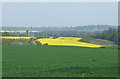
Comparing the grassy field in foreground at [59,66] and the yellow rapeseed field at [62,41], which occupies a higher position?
the yellow rapeseed field at [62,41]

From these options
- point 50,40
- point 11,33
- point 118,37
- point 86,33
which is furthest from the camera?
point 50,40

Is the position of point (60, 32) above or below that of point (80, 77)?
above

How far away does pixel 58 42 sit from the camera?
1823 inches

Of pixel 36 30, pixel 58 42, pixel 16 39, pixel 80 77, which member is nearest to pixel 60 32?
pixel 58 42

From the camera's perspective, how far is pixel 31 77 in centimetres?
856

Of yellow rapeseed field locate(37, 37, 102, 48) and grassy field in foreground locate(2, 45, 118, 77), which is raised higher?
yellow rapeseed field locate(37, 37, 102, 48)

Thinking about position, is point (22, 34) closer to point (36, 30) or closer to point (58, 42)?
point (36, 30)

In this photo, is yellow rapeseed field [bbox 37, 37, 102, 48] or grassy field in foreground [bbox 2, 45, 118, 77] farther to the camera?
yellow rapeseed field [bbox 37, 37, 102, 48]

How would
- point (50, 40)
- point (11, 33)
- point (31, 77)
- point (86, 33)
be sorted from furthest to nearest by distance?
1. point (50, 40)
2. point (11, 33)
3. point (86, 33)
4. point (31, 77)

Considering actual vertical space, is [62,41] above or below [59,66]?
above

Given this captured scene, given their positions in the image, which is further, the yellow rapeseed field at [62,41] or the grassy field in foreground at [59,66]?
the yellow rapeseed field at [62,41]

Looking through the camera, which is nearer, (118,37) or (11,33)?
(118,37)

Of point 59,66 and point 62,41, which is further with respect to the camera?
point 62,41

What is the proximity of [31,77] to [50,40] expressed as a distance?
39152mm
